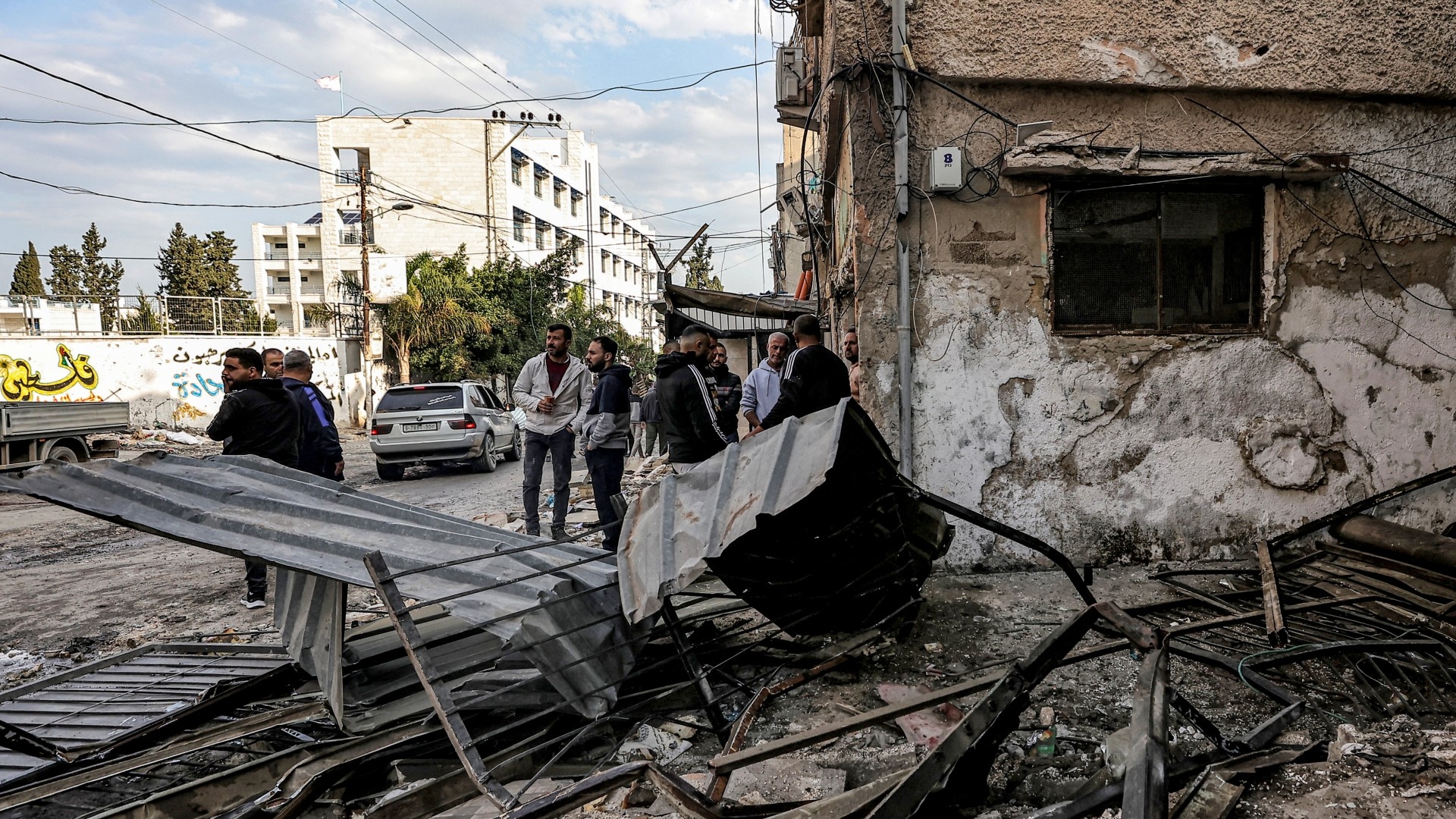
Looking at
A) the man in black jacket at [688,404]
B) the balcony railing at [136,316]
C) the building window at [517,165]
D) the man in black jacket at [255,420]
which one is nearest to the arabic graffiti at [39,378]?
the balcony railing at [136,316]

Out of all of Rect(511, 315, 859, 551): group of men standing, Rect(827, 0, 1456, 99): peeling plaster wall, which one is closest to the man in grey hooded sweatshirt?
Rect(511, 315, 859, 551): group of men standing

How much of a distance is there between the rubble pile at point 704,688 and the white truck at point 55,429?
33.8ft

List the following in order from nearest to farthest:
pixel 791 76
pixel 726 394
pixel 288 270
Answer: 1. pixel 726 394
2. pixel 791 76
3. pixel 288 270

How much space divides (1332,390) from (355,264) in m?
38.7

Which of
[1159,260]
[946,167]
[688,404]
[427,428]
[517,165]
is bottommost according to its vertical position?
[427,428]

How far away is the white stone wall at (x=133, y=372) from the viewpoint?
19.7 metres

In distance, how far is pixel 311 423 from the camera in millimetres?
5781

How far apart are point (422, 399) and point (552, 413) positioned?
6398mm

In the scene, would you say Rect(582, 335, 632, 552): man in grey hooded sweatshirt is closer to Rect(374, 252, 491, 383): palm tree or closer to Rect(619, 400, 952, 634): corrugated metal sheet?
Rect(619, 400, 952, 634): corrugated metal sheet

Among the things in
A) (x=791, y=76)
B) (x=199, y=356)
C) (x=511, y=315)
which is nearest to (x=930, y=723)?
(x=791, y=76)

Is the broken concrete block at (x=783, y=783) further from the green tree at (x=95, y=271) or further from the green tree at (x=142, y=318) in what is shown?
the green tree at (x=95, y=271)

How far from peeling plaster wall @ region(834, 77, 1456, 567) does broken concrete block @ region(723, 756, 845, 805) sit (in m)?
2.78

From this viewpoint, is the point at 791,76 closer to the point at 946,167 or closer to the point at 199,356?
the point at 946,167

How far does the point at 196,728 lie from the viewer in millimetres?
3062
